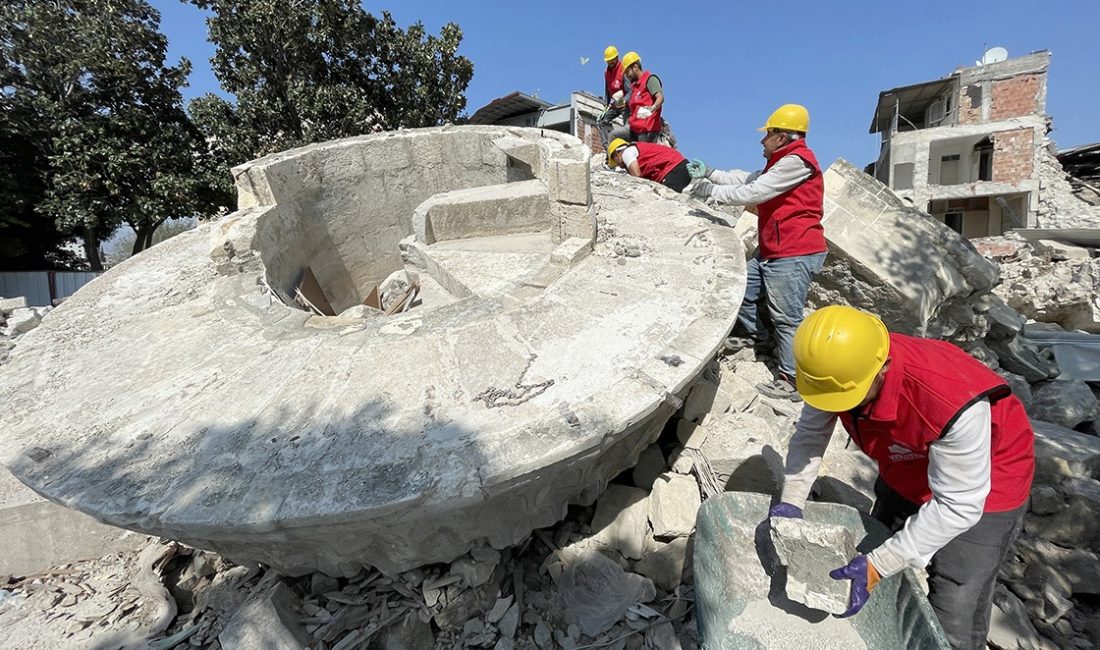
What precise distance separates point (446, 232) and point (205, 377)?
7.43 ft

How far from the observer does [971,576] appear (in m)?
1.81

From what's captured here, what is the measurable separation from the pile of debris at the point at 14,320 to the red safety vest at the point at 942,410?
27.7 feet

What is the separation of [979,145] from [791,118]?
20711 millimetres

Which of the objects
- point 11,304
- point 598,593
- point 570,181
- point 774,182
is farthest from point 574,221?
point 11,304

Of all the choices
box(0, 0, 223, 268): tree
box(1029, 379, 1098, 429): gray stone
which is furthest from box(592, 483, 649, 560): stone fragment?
box(0, 0, 223, 268): tree

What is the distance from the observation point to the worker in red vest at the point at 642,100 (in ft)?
19.4

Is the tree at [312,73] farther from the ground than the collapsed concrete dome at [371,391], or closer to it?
farther from the ground

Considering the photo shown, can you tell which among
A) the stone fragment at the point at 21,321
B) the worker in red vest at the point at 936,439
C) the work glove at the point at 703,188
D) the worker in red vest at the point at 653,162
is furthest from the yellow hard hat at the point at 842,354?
the stone fragment at the point at 21,321

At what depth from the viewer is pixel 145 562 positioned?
298 cm

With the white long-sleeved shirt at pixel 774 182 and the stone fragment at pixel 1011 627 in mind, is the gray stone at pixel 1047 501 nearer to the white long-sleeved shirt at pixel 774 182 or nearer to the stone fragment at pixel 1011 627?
the stone fragment at pixel 1011 627

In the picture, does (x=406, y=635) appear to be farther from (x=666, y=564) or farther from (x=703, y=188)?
(x=703, y=188)

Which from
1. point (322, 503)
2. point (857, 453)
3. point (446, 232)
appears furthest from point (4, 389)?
point (857, 453)

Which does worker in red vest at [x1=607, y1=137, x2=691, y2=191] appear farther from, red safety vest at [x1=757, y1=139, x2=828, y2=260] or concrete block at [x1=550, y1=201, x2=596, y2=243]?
concrete block at [x1=550, y1=201, x2=596, y2=243]

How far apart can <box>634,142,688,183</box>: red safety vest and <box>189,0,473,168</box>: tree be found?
8909 millimetres
